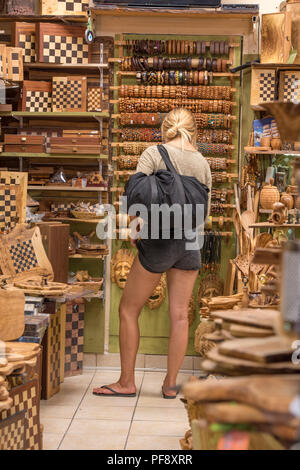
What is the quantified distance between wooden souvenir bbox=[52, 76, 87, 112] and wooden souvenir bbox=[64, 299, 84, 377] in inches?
63.2

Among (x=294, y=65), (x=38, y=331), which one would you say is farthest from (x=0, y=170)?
(x=294, y=65)

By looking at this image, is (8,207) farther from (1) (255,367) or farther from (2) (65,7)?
(1) (255,367)

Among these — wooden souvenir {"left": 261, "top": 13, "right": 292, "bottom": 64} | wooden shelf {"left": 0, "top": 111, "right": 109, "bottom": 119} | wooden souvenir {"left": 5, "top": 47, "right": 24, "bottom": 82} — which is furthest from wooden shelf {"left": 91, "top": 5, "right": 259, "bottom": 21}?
wooden shelf {"left": 0, "top": 111, "right": 109, "bottom": 119}

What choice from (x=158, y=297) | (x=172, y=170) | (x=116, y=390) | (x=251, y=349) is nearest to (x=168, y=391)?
(x=116, y=390)

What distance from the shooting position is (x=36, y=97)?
5.50 m

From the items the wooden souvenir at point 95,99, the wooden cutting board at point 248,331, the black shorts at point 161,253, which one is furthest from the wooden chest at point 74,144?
the wooden cutting board at point 248,331

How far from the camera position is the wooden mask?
5605mm

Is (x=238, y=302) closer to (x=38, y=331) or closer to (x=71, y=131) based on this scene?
(x=38, y=331)

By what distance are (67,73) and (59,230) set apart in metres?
1.53

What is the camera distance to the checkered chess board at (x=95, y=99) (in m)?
5.50

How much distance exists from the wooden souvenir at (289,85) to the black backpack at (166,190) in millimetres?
1317

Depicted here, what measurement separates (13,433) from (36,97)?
10.5ft

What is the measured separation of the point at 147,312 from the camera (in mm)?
5703
